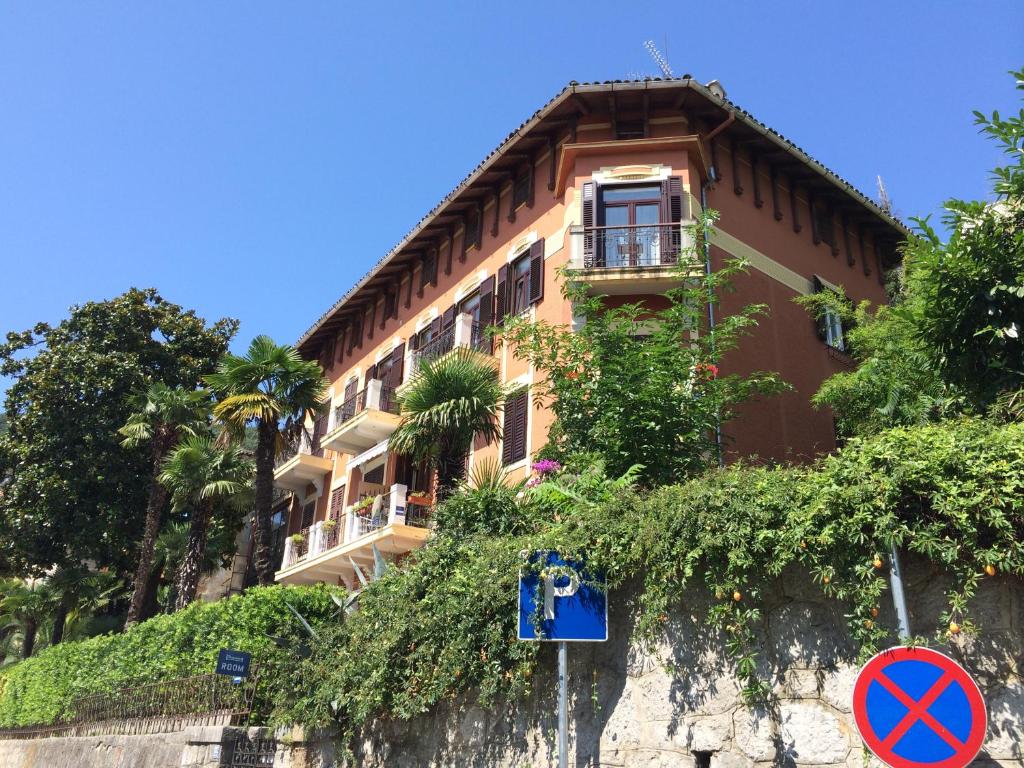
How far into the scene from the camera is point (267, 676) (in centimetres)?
1122

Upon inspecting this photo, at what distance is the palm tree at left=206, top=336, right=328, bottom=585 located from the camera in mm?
19047

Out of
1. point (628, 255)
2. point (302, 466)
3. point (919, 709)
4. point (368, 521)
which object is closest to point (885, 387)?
point (628, 255)

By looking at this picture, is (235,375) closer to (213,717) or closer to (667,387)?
(213,717)

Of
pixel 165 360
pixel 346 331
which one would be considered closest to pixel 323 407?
pixel 346 331

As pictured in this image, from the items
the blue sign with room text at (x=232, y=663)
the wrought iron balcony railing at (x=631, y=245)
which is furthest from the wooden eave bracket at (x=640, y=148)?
the blue sign with room text at (x=232, y=663)

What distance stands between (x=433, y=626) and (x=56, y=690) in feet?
46.3

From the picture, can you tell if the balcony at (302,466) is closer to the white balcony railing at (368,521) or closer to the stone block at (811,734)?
the white balcony railing at (368,521)

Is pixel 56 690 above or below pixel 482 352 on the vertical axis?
below

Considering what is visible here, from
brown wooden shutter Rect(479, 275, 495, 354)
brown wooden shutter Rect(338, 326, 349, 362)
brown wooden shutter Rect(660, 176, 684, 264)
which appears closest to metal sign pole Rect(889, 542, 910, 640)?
brown wooden shutter Rect(660, 176, 684, 264)

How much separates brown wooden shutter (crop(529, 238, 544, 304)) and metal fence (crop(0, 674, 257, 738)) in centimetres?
965

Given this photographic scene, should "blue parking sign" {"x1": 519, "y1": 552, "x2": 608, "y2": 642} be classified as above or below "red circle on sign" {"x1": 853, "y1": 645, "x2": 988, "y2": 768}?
above

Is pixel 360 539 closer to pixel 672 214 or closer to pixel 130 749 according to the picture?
pixel 130 749

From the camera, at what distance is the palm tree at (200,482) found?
23188 mm

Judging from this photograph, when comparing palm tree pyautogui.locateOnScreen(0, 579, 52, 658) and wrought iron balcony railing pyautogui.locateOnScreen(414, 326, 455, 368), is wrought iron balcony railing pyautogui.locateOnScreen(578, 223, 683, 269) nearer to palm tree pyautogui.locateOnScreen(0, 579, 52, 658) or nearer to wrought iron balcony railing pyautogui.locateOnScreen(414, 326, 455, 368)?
wrought iron balcony railing pyautogui.locateOnScreen(414, 326, 455, 368)
